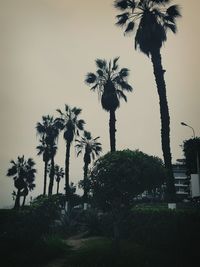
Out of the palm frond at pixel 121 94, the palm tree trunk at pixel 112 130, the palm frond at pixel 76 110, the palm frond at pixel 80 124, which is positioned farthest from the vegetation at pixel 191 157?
the palm tree trunk at pixel 112 130

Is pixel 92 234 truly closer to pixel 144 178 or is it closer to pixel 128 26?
pixel 144 178

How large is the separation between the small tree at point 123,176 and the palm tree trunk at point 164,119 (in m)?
2.33

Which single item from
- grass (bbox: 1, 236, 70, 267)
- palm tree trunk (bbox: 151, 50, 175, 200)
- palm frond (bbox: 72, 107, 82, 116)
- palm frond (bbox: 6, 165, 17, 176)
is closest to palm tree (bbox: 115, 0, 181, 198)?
palm tree trunk (bbox: 151, 50, 175, 200)

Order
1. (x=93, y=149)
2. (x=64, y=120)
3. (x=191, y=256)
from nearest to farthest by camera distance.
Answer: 1. (x=191, y=256)
2. (x=64, y=120)
3. (x=93, y=149)

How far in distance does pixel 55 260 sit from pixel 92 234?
9568 millimetres

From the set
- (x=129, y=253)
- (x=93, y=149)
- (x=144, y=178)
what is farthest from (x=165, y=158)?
(x=93, y=149)

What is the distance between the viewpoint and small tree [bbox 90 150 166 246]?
15.7 m

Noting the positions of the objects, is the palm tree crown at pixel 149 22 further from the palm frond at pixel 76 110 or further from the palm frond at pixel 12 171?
the palm frond at pixel 12 171

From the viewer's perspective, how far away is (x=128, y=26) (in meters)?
24.9

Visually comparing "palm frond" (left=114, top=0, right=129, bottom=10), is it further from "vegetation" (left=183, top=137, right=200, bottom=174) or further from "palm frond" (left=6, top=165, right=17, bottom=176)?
"palm frond" (left=6, top=165, right=17, bottom=176)

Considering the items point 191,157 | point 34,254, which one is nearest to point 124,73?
point 34,254

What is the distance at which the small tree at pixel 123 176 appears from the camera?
15680 millimetres

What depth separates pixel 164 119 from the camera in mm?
20453

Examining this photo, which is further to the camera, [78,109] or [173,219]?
[78,109]
